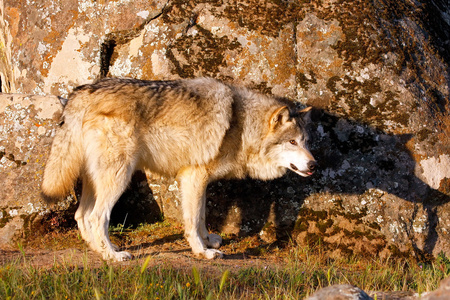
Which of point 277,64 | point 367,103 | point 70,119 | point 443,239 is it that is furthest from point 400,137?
point 70,119

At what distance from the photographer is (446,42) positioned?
271 inches

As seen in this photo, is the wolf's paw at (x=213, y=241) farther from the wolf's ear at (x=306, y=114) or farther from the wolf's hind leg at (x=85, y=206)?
the wolf's ear at (x=306, y=114)

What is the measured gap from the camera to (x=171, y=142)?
5164mm

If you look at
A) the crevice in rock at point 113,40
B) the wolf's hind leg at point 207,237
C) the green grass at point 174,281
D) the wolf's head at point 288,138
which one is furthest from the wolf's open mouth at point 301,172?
the crevice in rock at point 113,40

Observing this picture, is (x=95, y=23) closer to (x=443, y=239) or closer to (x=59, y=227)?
(x=59, y=227)

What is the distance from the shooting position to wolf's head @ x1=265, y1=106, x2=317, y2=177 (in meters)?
5.43

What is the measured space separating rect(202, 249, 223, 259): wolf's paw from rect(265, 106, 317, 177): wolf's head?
1.40m

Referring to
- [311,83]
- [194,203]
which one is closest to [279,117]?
[311,83]

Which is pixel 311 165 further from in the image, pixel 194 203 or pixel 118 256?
pixel 118 256

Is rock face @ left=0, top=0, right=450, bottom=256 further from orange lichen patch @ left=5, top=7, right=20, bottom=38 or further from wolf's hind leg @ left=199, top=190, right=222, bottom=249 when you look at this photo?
wolf's hind leg @ left=199, top=190, right=222, bottom=249

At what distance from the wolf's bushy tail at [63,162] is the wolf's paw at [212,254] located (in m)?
1.81

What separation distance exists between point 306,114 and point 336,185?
1.07 meters

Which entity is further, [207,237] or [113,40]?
[113,40]

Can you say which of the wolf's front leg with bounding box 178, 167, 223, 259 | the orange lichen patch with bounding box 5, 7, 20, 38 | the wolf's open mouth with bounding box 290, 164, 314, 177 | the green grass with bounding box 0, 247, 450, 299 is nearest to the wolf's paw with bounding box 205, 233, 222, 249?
the wolf's front leg with bounding box 178, 167, 223, 259
